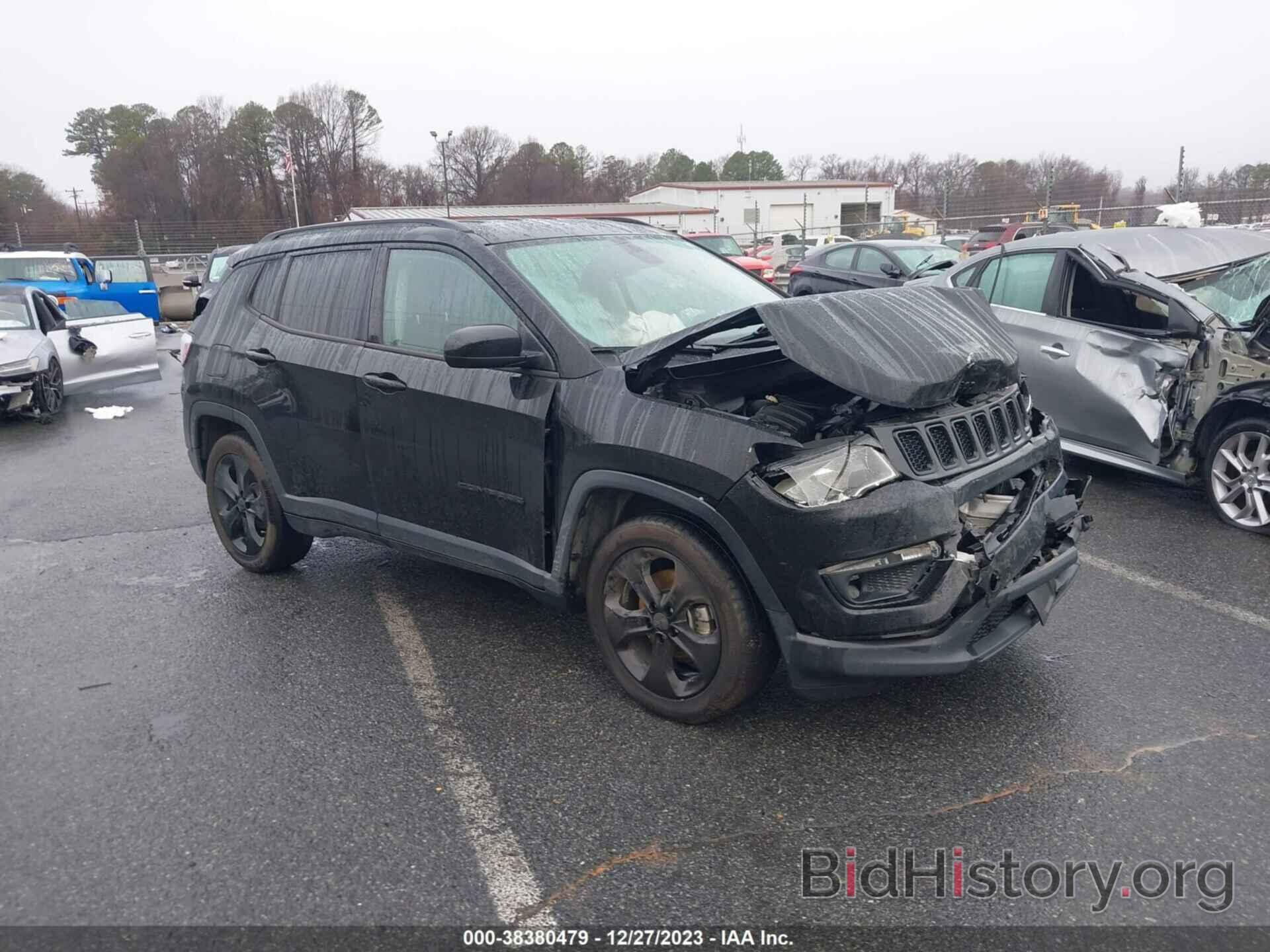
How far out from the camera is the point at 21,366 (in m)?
9.98

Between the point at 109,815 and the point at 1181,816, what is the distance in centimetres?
337

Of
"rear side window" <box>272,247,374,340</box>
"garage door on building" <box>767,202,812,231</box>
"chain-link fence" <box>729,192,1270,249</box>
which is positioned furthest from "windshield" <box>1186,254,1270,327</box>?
"garage door on building" <box>767,202,812,231</box>

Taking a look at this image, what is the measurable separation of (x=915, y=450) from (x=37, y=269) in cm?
1738

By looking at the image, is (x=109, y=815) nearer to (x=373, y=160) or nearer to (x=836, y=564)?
(x=836, y=564)

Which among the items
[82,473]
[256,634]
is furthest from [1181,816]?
[82,473]

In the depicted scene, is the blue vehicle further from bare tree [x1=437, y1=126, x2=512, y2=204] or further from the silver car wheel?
bare tree [x1=437, y1=126, x2=512, y2=204]

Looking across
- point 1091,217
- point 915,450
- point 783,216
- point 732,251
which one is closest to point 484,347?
point 915,450

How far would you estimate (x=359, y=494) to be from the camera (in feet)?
14.5

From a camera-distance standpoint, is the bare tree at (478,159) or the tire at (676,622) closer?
the tire at (676,622)

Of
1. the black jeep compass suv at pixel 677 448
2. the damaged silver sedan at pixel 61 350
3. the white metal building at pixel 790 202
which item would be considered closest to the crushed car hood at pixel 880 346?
the black jeep compass suv at pixel 677 448

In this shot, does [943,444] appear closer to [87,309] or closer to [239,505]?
[239,505]

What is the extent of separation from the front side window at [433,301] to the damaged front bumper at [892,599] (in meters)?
1.51

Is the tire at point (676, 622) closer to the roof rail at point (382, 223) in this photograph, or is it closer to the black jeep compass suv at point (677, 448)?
the black jeep compass suv at point (677, 448)

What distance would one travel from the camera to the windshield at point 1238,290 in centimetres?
570
